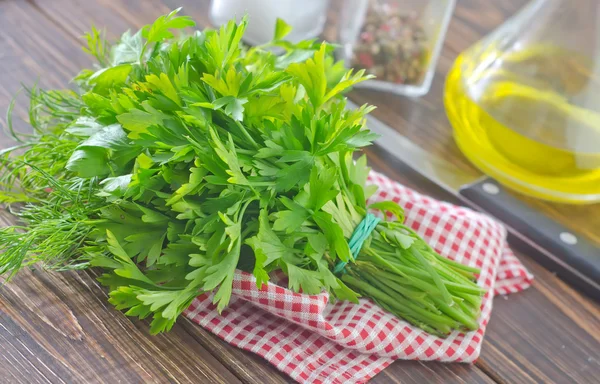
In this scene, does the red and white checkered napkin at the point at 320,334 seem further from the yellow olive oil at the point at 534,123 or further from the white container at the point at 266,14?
the white container at the point at 266,14

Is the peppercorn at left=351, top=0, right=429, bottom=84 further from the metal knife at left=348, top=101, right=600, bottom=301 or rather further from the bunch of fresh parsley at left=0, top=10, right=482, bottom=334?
the bunch of fresh parsley at left=0, top=10, right=482, bottom=334

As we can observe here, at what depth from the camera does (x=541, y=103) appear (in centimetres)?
106

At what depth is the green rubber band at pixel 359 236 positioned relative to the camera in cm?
81

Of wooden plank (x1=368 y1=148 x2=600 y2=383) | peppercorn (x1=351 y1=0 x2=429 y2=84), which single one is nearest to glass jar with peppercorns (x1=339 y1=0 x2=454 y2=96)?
peppercorn (x1=351 y1=0 x2=429 y2=84)

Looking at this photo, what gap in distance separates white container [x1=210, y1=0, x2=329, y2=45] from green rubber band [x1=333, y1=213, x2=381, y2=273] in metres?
0.54

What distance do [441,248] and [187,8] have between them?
72 centimetres

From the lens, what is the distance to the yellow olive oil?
41.2 inches

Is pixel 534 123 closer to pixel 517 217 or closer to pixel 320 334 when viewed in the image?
pixel 517 217

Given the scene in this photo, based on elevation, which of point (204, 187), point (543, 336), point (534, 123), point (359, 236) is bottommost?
point (543, 336)

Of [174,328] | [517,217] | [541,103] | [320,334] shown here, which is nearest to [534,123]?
[541,103]

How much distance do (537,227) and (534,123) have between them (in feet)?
0.49

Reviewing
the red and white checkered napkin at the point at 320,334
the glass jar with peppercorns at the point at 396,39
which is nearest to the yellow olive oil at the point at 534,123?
the glass jar with peppercorns at the point at 396,39

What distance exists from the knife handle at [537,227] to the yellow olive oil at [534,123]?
48 millimetres

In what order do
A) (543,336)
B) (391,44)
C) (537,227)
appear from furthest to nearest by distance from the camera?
(391,44) → (537,227) → (543,336)
